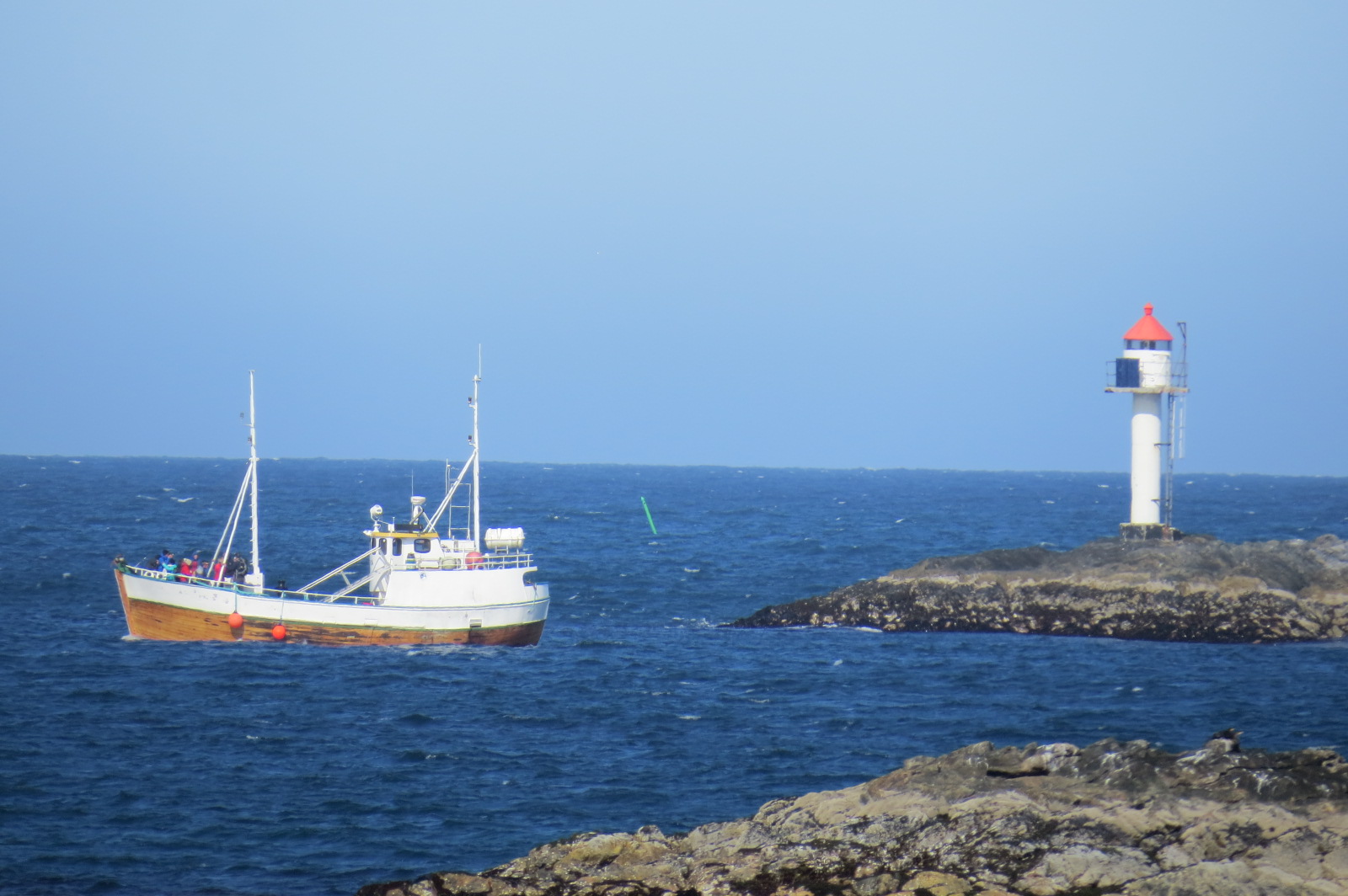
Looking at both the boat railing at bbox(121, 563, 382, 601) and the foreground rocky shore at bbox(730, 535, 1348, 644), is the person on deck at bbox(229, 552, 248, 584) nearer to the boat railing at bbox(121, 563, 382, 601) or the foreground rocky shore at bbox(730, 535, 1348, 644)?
the boat railing at bbox(121, 563, 382, 601)

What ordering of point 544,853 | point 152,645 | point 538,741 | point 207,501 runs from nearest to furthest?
point 544,853 → point 538,741 → point 152,645 → point 207,501

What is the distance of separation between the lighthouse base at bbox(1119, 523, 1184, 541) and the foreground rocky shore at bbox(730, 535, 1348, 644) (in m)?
1.28

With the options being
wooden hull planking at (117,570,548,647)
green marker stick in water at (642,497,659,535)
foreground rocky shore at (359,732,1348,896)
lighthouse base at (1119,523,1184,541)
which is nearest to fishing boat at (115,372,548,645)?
wooden hull planking at (117,570,548,647)

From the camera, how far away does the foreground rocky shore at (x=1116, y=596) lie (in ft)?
136

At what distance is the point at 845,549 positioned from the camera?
77.3 metres

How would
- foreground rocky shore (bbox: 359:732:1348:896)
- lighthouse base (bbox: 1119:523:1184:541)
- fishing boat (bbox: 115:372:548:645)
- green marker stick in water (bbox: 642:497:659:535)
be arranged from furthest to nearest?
green marker stick in water (bbox: 642:497:659:535)
lighthouse base (bbox: 1119:523:1184:541)
fishing boat (bbox: 115:372:548:645)
foreground rocky shore (bbox: 359:732:1348:896)

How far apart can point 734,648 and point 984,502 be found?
106662 millimetres

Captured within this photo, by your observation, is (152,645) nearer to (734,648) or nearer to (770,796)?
(734,648)

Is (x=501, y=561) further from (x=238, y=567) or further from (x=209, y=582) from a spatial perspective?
(x=209, y=582)

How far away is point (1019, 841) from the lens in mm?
16047

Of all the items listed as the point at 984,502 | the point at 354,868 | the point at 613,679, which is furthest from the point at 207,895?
the point at 984,502

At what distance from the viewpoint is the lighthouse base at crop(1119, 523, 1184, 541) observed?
162 ft

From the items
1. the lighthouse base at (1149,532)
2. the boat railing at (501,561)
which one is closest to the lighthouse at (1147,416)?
the lighthouse base at (1149,532)

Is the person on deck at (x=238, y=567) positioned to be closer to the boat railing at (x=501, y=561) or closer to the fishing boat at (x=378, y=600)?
the fishing boat at (x=378, y=600)
